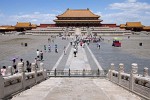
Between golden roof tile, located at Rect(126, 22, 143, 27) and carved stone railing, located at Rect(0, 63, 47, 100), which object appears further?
golden roof tile, located at Rect(126, 22, 143, 27)

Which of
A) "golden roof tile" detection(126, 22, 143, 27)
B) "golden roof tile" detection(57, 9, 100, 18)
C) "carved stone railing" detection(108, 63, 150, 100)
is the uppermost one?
"golden roof tile" detection(57, 9, 100, 18)

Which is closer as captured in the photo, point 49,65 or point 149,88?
point 149,88

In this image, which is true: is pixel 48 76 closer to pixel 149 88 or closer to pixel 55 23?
pixel 149 88

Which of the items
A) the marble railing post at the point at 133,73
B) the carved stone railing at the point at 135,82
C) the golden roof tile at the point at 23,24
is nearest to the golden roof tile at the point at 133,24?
the golden roof tile at the point at 23,24

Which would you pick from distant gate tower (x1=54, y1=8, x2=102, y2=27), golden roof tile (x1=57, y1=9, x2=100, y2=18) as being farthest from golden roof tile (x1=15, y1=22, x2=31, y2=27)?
golden roof tile (x1=57, y1=9, x2=100, y2=18)

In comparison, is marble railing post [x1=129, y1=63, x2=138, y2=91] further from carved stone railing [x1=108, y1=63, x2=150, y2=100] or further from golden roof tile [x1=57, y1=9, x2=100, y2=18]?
golden roof tile [x1=57, y1=9, x2=100, y2=18]

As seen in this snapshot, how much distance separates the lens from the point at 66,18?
421 ft

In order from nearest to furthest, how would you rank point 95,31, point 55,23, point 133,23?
point 95,31 → point 55,23 → point 133,23

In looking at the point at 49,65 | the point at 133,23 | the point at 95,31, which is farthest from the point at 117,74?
the point at 133,23

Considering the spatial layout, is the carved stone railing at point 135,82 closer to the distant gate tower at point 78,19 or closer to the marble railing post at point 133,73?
the marble railing post at point 133,73

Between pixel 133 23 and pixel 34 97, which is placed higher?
pixel 133 23

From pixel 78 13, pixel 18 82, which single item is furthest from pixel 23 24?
pixel 18 82

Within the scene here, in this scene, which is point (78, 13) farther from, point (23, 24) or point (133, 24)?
point (23, 24)

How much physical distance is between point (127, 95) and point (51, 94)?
373 cm
